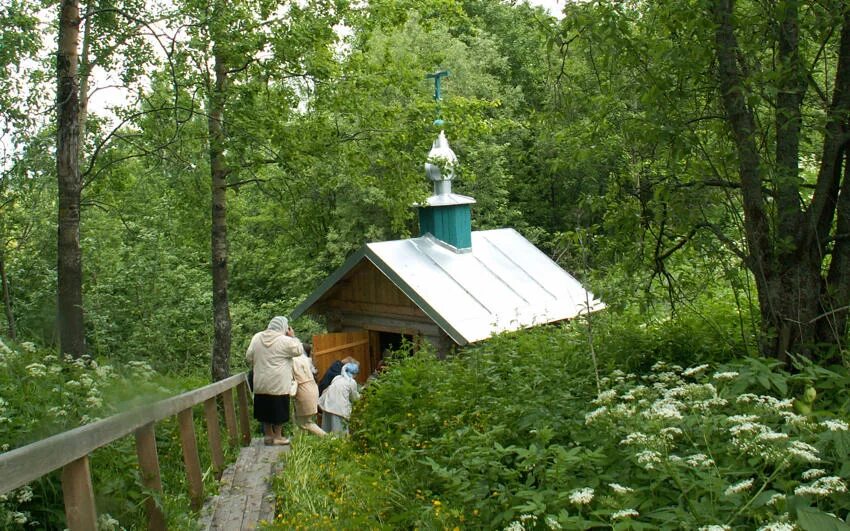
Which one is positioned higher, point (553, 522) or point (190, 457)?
point (553, 522)

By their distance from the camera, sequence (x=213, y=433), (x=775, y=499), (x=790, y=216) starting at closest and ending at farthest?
1. (x=775, y=499)
2. (x=790, y=216)
3. (x=213, y=433)

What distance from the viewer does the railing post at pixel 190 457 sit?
5.00 metres

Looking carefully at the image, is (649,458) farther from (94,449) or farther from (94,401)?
(94,401)

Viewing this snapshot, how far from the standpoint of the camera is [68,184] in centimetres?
732

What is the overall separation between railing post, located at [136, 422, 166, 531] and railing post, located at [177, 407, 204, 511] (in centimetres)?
81

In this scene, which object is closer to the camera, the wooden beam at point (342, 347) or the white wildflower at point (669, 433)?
the white wildflower at point (669, 433)

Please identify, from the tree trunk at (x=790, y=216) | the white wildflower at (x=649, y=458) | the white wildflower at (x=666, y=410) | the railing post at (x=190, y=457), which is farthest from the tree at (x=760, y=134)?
the railing post at (x=190, y=457)

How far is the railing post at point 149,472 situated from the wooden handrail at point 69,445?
2.5 inches

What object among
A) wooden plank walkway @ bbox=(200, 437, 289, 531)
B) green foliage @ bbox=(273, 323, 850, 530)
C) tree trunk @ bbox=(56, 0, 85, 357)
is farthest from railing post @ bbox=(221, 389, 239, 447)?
tree trunk @ bbox=(56, 0, 85, 357)

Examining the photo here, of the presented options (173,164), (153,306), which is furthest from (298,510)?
(153,306)

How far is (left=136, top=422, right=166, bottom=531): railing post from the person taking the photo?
412 centimetres

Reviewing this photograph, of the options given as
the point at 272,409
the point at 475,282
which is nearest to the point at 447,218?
the point at 475,282

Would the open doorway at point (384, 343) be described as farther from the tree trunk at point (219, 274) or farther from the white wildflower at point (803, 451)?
the white wildflower at point (803, 451)

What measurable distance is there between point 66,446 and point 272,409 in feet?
18.1
